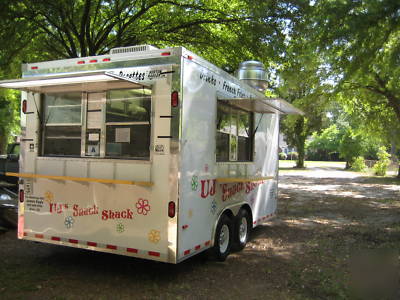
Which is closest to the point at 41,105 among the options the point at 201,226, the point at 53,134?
the point at 53,134

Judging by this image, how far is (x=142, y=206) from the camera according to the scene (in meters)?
4.79

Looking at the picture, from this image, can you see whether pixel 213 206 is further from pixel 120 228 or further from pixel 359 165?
pixel 359 165

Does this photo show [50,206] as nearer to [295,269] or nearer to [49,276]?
[49,276]

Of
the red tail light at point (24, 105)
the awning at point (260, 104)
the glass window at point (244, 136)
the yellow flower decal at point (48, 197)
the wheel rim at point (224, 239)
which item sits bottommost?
the wheel rim at point (224, 239)

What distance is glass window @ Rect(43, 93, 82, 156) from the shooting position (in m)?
5.34

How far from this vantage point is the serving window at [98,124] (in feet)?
16.1

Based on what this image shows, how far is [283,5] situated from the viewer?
973cm

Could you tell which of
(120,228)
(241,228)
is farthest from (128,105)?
(241,228)

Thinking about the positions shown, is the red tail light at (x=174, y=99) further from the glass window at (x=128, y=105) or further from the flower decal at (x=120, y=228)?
the flower decal at (x=120, y=228)

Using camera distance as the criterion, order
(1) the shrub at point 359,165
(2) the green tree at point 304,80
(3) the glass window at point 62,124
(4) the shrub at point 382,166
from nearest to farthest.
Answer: (3) the glass window at point 62,124 < (2) the green tree at point 304,80 < (4) the shrub at point 382,166 < (1) the shrub at point 359,165

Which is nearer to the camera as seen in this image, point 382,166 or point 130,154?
point 130,154

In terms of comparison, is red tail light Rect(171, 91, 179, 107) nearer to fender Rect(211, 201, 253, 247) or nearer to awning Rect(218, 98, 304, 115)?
awning Rect(218, 98, 304, 115)

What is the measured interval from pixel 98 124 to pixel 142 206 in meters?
1.27

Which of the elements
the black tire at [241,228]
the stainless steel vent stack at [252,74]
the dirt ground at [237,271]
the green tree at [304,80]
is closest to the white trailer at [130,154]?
the black tire at [241,228]
